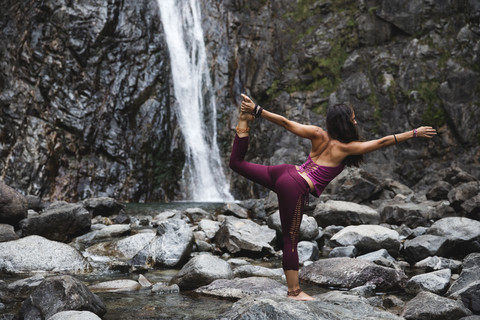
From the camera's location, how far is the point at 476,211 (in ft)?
35.0

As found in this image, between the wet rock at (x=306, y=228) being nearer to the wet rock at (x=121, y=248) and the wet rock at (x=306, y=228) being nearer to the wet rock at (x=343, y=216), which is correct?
the wet rock at (x=343, y=216)

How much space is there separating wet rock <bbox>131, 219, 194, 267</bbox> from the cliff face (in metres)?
15.6

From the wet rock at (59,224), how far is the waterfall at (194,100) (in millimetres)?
15219

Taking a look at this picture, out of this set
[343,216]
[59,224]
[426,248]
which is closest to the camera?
[426,248]

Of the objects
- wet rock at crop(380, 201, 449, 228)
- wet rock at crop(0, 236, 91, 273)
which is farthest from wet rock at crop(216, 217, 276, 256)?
wet rock at crop(380, 201, 449, 228)

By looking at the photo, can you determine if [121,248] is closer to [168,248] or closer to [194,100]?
[168,248]

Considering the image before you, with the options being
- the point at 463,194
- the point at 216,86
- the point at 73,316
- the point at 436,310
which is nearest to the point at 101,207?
the point at 73,316

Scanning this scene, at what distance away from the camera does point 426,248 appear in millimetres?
7398

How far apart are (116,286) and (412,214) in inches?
348

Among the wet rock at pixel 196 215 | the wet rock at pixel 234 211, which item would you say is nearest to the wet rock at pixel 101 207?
the wet rock at pixel 196 215

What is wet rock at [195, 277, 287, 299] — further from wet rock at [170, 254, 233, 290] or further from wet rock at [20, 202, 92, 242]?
wet rock at [20, 202, 92, 242]

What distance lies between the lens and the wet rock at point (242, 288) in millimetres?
5113

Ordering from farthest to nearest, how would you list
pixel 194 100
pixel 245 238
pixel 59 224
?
pixel 194 100, pixel 59 224, pixel 245 238

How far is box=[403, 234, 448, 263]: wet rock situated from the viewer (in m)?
7.40
